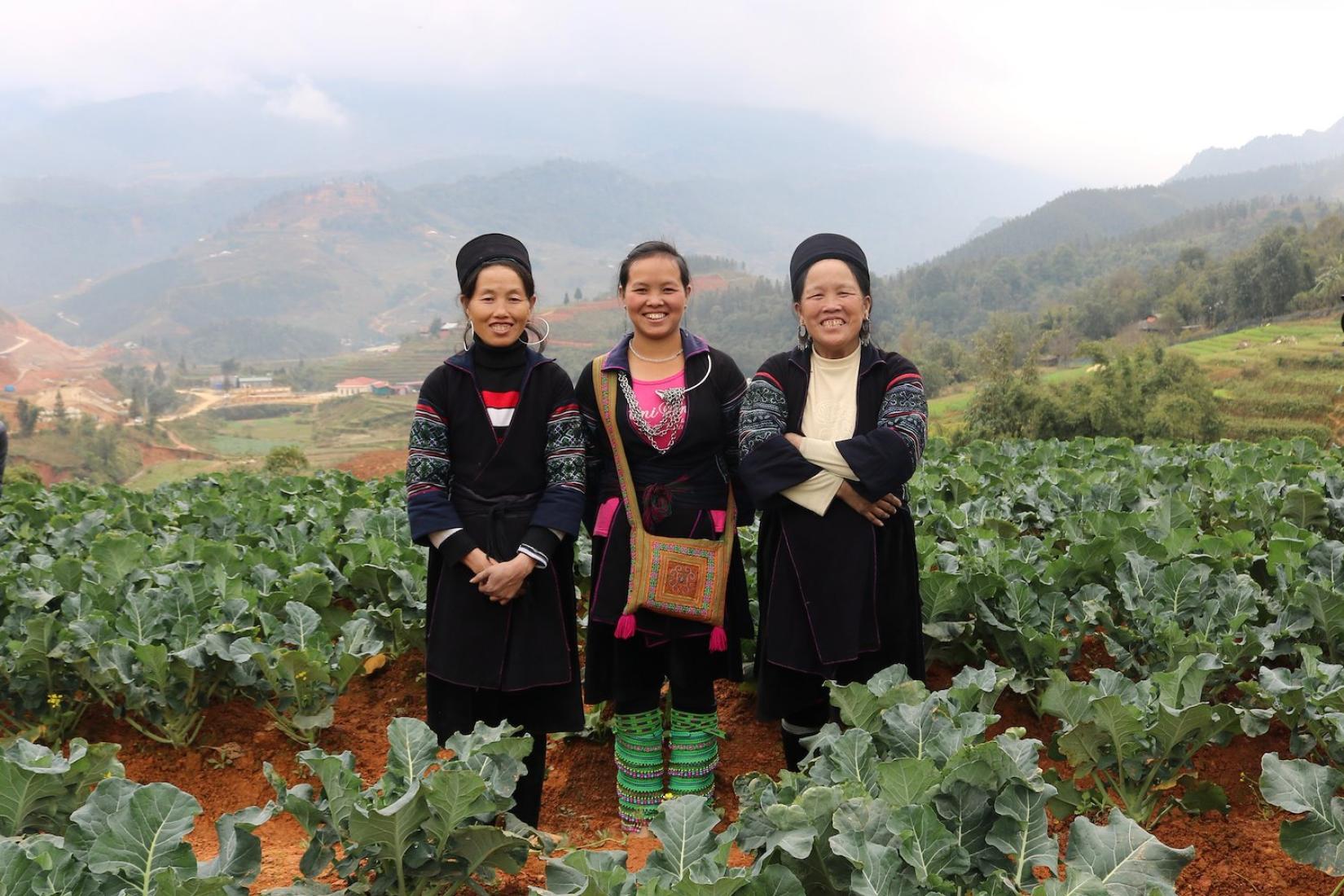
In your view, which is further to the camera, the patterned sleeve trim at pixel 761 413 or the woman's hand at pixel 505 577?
the patterned sleeve trim at pixel 761 413

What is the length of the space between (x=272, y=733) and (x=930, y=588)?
2.88 meters

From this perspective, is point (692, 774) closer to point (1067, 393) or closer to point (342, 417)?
point (1067, 393)

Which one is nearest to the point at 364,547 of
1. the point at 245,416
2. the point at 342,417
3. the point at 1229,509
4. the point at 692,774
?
the point at 692,774

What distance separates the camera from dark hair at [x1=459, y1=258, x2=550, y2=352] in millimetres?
Result: 3186

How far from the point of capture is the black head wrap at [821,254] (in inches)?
126

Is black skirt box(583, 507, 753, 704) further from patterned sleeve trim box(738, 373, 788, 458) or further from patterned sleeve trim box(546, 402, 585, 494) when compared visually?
patterned sleeve trim box(738, 373, 788, 458)

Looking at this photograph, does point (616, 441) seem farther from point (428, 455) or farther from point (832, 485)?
point (832, 485)

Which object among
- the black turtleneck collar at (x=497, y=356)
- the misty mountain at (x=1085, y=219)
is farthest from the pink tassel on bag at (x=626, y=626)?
the misty mountain at (x=1085, y=219)

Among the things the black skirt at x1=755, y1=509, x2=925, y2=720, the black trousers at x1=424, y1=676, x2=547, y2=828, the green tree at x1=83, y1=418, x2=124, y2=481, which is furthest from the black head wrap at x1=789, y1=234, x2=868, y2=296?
the green tree at x1=83, y1=418, x2=124, y2=481

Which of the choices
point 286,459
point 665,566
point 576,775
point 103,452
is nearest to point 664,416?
point 665,566

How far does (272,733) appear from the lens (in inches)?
168

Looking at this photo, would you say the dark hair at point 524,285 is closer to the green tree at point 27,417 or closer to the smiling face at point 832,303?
the smiling face at point 832,303

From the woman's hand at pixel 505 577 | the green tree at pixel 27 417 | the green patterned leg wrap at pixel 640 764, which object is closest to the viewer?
the woman's hand at pixel 505 577

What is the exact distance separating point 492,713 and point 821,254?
74.8 inches
